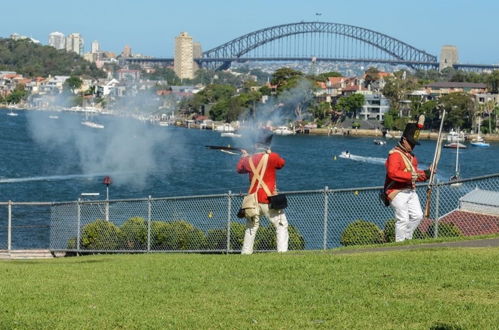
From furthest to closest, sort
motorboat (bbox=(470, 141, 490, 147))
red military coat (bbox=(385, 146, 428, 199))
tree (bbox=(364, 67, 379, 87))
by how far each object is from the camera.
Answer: tree (bbox=(364, 67, 379, 87)), motorboat (bbox=(470, 141, 490, 147)), red military coat (bbox=(385, 146, 428, 199))

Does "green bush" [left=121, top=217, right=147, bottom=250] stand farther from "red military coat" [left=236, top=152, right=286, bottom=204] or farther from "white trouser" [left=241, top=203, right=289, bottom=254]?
"red military coat" [left=236, top=152, right=286, bottom=204]

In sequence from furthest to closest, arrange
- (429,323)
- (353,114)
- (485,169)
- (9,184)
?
(353,114) → (485,169) → (9,184) → (429,323)

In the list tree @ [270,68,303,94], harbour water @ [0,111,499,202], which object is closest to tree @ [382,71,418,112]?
tree @ [270,68,303,94]

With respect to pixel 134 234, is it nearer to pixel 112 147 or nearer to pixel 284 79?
pixel 112 147

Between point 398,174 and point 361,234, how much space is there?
3.44 metres

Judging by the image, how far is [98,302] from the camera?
340 inches

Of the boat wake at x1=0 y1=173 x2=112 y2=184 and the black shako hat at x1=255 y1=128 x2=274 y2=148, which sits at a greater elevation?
the black shako hat at x1=255 y1=128 x2=274 y2=148

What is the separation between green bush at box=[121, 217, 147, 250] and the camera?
1656cm

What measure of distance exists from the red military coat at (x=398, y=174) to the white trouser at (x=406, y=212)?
2.9 inches

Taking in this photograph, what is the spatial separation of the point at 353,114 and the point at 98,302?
131523 millimetres

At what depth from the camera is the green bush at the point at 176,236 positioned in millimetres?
15938

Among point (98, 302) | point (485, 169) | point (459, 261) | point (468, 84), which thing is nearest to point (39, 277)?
point (98, 302)

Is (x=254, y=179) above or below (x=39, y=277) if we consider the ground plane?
above

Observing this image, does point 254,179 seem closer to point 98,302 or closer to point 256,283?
point 256,283
